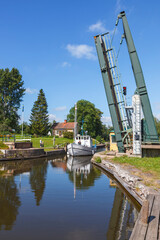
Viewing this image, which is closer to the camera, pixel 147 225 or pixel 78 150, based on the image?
pixel 147 225

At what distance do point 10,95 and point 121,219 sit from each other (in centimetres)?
4749

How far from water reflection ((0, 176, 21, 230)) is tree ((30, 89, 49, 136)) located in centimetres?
4577

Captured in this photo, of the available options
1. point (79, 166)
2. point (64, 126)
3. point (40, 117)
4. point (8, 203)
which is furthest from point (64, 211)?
point (64, 126)

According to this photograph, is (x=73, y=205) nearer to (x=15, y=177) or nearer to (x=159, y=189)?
(x=159, y=189)

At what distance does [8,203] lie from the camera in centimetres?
977

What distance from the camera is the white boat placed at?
104 feet

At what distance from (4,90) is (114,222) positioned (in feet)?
158

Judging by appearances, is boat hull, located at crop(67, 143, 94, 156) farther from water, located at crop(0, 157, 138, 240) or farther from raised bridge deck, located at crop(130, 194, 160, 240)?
raised bridge deck, located at crop(130, 194, 160, 240)

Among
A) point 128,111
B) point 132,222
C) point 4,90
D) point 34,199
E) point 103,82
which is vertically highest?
point 4,90

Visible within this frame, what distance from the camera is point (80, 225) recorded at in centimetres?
736

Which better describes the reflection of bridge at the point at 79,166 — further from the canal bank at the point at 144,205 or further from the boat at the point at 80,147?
the canal bank at the point at 144,205

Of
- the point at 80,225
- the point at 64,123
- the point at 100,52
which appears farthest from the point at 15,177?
the point at 64,123

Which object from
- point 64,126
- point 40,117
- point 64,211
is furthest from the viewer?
point 64,126

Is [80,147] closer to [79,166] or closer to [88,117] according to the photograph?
[79,166]
